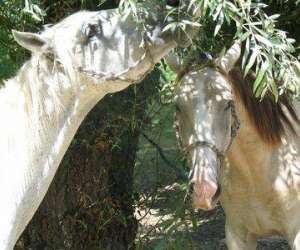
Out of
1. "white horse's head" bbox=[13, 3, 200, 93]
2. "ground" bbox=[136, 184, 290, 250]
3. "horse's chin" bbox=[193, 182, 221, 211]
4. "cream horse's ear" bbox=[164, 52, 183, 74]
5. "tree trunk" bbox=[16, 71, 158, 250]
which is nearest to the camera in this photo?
"white horse's head" bbox=[13, 3, 200, 93]

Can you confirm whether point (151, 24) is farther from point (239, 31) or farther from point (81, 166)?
point (81, 166)

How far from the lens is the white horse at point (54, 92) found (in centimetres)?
256

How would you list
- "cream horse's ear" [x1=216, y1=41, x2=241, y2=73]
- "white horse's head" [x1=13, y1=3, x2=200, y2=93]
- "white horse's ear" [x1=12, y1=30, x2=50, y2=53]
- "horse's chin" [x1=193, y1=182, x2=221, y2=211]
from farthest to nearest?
1. "cream horse's ear" [x1=216, y1=41, x2=241, y2=73]
2. "horse's chin" [x1=193, y1=182, x2=221, y2=211]
3. "white horse's head" [x1=13, y1=3, x2=200, y2=93]
4. "white horse's ear" [x1=12, y1=30, x2=50, y2=53]

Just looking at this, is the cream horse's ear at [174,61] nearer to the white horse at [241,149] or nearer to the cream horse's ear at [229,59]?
the white horse at [241,149]

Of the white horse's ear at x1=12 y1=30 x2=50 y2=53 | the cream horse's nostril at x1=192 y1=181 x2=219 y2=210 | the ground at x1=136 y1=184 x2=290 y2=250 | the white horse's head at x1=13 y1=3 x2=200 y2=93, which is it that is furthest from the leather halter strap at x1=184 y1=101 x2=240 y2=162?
the ground at x1=136 y1=184 x2=290 y2=250

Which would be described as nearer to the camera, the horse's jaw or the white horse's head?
the white horse's head

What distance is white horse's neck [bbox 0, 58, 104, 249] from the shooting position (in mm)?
2566

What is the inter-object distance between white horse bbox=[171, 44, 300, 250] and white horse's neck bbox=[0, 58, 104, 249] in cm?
63

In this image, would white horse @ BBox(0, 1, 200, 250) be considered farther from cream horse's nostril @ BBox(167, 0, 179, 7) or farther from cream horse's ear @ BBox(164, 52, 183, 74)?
cream horse's ear @ BBox(164, 52, 183, 74)

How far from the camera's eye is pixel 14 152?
258 centimetres

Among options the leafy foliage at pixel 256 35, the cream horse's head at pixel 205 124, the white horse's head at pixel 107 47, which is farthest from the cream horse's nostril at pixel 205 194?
the white horse's head at pixel 107 47

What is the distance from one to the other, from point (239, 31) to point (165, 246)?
1.81m

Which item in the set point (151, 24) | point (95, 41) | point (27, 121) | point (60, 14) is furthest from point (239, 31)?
point (60, 14)

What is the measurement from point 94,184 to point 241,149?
3.51 ft
